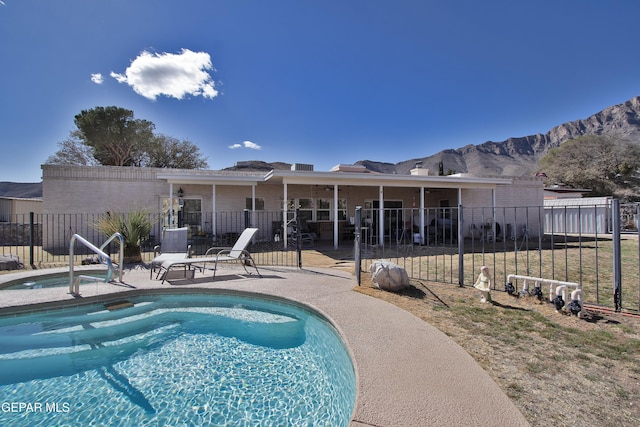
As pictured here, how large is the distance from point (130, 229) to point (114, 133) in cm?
2140

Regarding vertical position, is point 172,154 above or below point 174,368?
above

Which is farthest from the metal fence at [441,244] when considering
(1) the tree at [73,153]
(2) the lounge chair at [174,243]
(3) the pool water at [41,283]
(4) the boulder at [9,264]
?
(1) the tree at [73,153]

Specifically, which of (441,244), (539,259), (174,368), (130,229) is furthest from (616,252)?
(441,244)

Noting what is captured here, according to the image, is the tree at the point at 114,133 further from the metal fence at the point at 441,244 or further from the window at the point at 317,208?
the window at the point at 317,208

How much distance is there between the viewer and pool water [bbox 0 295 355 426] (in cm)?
252

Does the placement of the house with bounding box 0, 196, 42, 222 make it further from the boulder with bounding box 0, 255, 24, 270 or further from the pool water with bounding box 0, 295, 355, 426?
the pool water with bounding box 0, 295, 355, 426

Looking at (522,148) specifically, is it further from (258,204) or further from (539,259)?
(539,259)

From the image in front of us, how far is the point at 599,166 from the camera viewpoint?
31.2 meters

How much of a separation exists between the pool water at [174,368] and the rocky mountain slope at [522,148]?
51773mm

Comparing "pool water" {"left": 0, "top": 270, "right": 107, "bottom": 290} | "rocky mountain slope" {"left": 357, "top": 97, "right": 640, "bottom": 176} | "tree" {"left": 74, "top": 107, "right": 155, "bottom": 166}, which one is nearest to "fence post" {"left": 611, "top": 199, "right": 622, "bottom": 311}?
"pool water" {"left": 0, "top": 270, "right": 107, "bottom": 290}

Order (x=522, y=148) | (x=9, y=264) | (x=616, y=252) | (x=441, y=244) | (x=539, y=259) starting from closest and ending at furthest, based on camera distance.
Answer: (x=616, y=252) < (x=9, y=264) < (x=539, y=259) < (x=441, y=244) < (x=522, y=148)

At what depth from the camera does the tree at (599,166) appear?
98.2 feet

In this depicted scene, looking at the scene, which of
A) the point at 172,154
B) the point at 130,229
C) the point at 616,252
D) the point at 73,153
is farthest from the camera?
the point at 172,154

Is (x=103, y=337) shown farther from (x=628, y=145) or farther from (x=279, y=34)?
(x=628, y=145)
